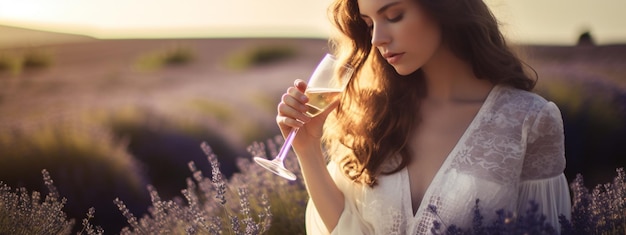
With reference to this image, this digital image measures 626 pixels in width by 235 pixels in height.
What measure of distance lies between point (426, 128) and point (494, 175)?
31cm

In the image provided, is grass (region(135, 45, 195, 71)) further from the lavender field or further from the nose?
the nose

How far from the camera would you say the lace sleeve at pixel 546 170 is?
2.32 meters

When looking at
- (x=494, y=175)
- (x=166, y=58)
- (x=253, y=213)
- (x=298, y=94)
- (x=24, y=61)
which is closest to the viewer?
(x=298, y=94)

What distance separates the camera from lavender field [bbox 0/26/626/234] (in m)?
3.32

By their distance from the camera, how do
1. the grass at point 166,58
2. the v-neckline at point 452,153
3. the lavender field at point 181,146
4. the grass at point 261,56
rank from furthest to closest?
1. the grass at point 261,56
2. the grass at point 166,58
3. the lavender field at point 181,146
4. the v-neckline at point 452,153

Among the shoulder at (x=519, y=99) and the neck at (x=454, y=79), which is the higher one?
the neck at (x=454, y=79)

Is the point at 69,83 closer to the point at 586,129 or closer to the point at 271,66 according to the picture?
the point at 271,66

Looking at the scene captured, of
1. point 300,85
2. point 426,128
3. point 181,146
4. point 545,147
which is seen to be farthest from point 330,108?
point 181,146

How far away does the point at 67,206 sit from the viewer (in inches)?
167

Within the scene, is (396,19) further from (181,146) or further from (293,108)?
(181,146)

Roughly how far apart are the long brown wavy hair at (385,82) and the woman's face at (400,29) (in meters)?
0.06

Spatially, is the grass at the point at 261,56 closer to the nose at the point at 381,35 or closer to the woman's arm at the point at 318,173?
the woman's arm at the point at 318,173

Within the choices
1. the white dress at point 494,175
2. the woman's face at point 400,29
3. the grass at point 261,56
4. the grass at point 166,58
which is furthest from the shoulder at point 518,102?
the grass at point 261,56

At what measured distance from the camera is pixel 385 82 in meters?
2.60
